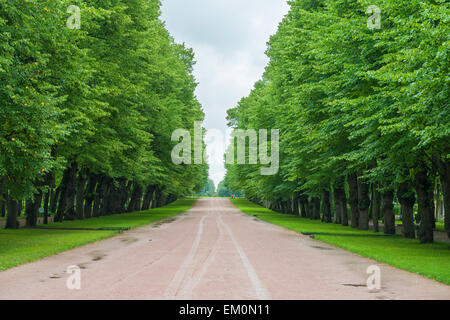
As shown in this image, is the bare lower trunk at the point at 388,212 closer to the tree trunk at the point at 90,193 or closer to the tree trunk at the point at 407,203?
the tree trunk at the point at 407,203

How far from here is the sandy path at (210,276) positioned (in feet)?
29.1

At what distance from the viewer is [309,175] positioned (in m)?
30.7

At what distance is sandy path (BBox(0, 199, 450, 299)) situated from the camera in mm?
8883

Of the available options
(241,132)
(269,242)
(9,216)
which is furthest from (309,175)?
(241,132)

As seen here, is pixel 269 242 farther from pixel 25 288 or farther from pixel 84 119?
pixel 25 288

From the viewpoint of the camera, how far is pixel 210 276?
35.5 ft

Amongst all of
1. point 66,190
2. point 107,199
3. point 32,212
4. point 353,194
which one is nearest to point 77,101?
point 32,212

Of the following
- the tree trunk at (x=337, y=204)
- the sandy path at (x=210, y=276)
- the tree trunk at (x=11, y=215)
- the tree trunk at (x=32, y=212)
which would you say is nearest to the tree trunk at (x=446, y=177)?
the sandy path at (x=210, y=276)

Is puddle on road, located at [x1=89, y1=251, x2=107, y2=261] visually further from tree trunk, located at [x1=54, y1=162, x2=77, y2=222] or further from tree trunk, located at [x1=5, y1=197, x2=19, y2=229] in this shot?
tree trunk, located at [x1=54, y1=162, x2=77, y2=222]

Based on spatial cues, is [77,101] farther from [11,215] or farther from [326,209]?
[326,209]

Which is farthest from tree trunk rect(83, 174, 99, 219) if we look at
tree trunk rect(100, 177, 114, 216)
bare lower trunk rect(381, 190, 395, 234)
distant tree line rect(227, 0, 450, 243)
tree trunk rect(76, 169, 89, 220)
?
bare lower trunk rect(381, 190, 395, 234)

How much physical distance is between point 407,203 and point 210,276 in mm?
16312

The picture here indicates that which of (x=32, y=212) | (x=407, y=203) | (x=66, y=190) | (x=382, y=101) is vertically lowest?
Answer: (x=32, y=212)
